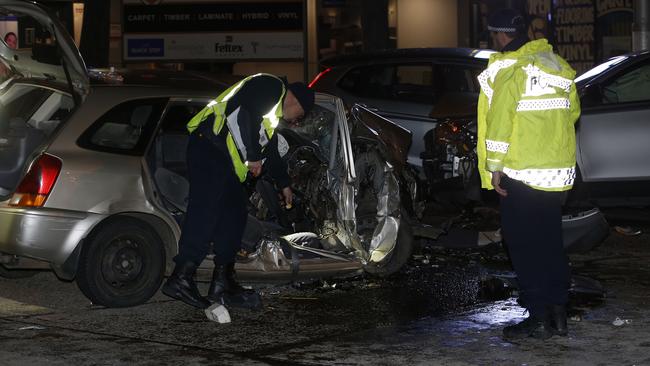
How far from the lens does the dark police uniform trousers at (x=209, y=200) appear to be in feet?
24.6

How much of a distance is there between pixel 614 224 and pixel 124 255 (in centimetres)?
559

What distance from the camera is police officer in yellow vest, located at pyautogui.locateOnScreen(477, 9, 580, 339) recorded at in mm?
6676

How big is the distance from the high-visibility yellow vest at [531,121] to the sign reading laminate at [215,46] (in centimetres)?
1141

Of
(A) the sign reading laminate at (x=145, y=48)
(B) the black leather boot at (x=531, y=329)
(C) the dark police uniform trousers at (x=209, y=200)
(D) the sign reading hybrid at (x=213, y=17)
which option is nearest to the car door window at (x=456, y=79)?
(C) the dark police uniform trousers at (x=209, y=200)

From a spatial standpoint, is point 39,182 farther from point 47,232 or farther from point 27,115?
point 27,115

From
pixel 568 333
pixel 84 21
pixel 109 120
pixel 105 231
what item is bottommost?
pixel 568 333

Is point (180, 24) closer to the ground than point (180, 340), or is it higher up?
higher up

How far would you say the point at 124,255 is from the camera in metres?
7.74

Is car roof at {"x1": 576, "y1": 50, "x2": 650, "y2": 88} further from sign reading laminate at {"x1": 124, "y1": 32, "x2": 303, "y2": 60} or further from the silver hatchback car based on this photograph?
sign reading laminate at {"x1": 124, "y1": 32, "x2": 303, "y2": 60}

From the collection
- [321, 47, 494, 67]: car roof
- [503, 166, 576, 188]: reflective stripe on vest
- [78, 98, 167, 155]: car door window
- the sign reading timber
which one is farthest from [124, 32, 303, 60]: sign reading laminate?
[503, 166, 576, 188]: reflective stripe on vest

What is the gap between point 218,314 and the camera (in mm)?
7418

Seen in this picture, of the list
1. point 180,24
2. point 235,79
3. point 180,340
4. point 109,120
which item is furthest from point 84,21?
point 180,340

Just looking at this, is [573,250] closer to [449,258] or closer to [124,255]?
[449,258]

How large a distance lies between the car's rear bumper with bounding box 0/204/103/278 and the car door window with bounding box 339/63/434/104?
593 cm
